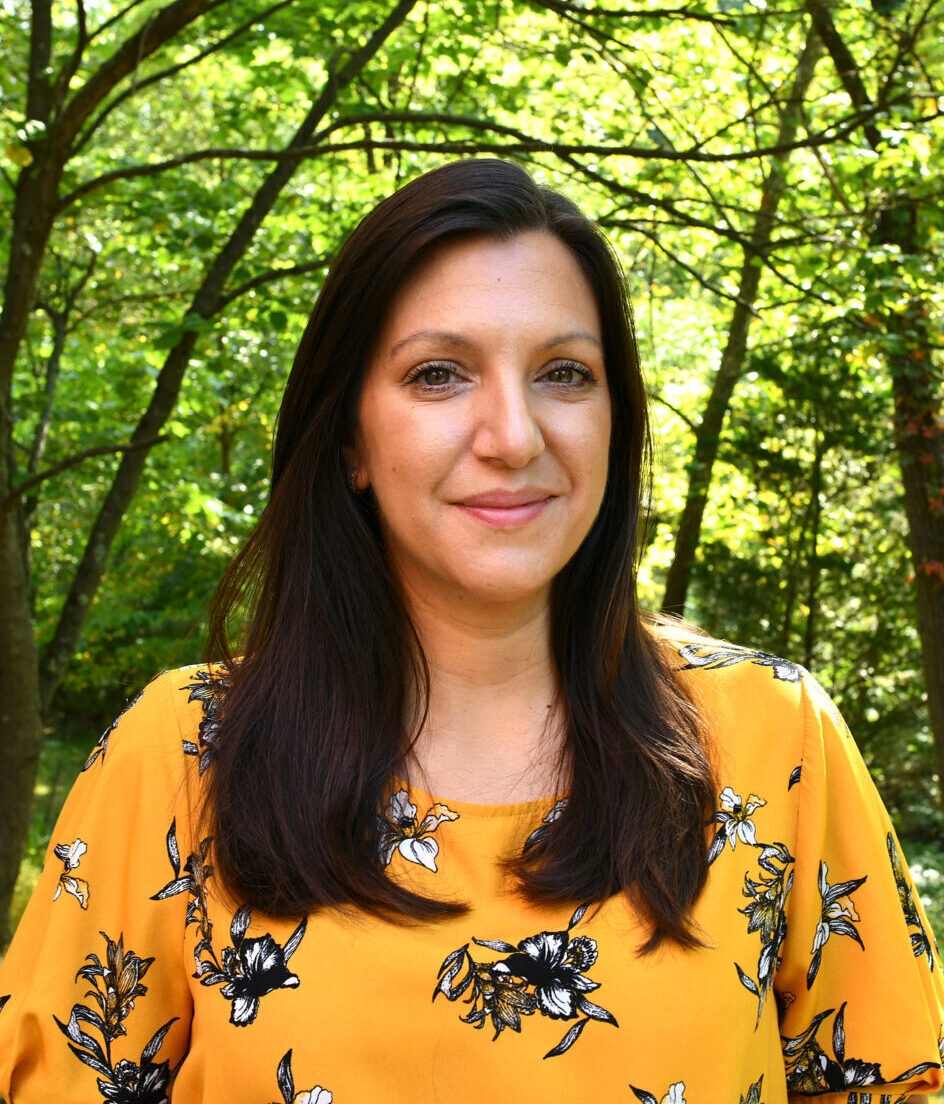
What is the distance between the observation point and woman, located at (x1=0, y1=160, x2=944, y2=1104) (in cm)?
155

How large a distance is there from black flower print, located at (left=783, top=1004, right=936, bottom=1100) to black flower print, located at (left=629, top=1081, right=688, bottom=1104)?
0.93 feet

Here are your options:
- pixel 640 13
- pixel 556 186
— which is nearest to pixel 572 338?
pixel 556 186

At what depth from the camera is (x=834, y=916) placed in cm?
174

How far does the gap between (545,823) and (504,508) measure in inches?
17.9

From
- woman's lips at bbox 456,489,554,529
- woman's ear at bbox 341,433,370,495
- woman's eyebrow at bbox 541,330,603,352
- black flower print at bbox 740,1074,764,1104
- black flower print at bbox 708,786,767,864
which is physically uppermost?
woman's eyebrow at bbox 541,330,603,352

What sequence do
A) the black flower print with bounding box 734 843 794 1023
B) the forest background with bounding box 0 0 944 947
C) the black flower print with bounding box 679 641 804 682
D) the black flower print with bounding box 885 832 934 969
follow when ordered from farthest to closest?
1. the forest background with bounding box 0 0 944 947
2. the black flower print with bounding box 679 641 804 682
3. the black flower print with bounding box 885 832 934 969
4. the black flower print with bounding box 734 843 794 1023

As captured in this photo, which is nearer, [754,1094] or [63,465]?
[754,1094]

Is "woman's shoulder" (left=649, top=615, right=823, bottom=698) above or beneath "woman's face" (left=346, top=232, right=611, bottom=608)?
beneath

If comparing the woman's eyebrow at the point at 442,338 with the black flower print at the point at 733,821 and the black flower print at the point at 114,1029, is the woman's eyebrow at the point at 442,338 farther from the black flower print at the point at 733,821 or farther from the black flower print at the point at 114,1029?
the black flower print at the point at 114,1029

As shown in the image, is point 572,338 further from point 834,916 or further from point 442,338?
point 834,916

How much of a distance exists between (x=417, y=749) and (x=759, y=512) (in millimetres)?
8654

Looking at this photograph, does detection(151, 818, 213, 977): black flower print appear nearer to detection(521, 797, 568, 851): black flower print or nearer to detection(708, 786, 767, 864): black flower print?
detection(521, 797, 568, 851): black flower print

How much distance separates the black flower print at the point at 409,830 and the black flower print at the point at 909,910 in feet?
2.14

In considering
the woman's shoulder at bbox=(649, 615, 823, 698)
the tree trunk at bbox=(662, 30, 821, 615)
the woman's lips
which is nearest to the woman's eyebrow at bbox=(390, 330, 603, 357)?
the woman's lips
